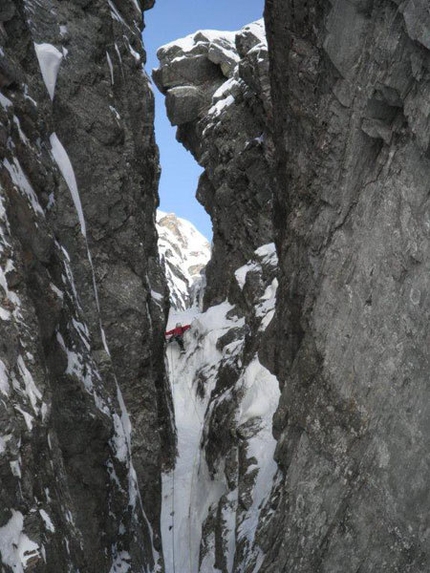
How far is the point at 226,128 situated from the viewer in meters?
40.9

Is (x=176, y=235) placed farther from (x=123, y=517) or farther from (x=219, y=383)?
(x=123, y=517)

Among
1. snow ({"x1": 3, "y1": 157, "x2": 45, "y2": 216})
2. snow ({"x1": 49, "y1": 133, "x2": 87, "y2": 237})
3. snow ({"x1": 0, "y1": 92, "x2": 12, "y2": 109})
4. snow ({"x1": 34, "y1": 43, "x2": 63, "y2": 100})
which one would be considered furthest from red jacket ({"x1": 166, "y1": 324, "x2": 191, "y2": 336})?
snow ({"x1": 0, "y1": 92, "x2": 12, "y2": 109})

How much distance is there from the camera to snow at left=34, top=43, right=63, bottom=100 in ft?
64.2

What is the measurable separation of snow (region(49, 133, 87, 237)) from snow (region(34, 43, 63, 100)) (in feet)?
5.36

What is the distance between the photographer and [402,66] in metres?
13.8

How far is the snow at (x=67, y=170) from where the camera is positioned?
18.4 metres

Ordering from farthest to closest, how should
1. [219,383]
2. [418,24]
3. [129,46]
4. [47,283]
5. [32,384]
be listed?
1. [219,383]
2. [129,46]
3. [47,283]
4. [418,24]
5. [32,384]

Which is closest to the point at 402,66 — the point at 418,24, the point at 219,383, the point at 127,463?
the point at 418,24

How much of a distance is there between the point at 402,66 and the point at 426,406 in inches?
251

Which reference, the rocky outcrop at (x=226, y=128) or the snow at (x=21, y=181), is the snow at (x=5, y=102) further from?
the rocky outcrop at (x=226, y=128)

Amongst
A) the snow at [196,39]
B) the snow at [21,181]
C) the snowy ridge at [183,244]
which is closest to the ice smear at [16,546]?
the snow at [21,181]

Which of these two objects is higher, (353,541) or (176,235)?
(176,235)

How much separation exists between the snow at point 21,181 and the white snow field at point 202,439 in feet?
34.0

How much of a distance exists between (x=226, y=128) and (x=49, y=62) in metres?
21.8
